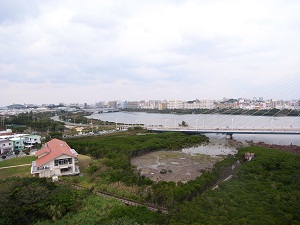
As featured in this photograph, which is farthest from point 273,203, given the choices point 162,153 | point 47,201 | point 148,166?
point 162,153

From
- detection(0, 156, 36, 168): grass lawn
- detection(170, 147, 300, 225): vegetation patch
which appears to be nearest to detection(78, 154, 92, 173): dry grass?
detection(0, 156, 36, 168): grass lawn

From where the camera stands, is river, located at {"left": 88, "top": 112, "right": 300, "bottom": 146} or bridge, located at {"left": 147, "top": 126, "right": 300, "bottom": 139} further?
river, located at {"left": 88, "top": 112, "right": 300, "bottom": 146}

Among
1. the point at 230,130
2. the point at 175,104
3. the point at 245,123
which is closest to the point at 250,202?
the point at 230,130

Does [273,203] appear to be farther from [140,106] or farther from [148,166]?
[140,106]

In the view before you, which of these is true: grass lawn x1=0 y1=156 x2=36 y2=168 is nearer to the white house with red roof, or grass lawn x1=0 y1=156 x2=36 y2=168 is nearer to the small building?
the white house with red roof

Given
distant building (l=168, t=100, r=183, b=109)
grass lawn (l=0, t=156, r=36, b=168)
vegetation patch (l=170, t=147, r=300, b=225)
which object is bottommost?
grass lawn (l=0, t=156, r=36, b=168)

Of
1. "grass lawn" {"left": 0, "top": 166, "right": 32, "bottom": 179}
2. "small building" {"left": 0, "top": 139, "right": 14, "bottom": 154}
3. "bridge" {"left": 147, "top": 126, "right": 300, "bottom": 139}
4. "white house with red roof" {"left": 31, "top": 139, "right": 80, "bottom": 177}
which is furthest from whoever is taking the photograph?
"bridge" {"left": 147, "top": 126, "right": 300, "bottom": 139}

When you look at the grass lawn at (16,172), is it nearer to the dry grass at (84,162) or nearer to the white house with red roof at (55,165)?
the white house with red roof at (55,165)

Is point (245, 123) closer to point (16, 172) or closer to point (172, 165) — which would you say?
point (172, 165)
